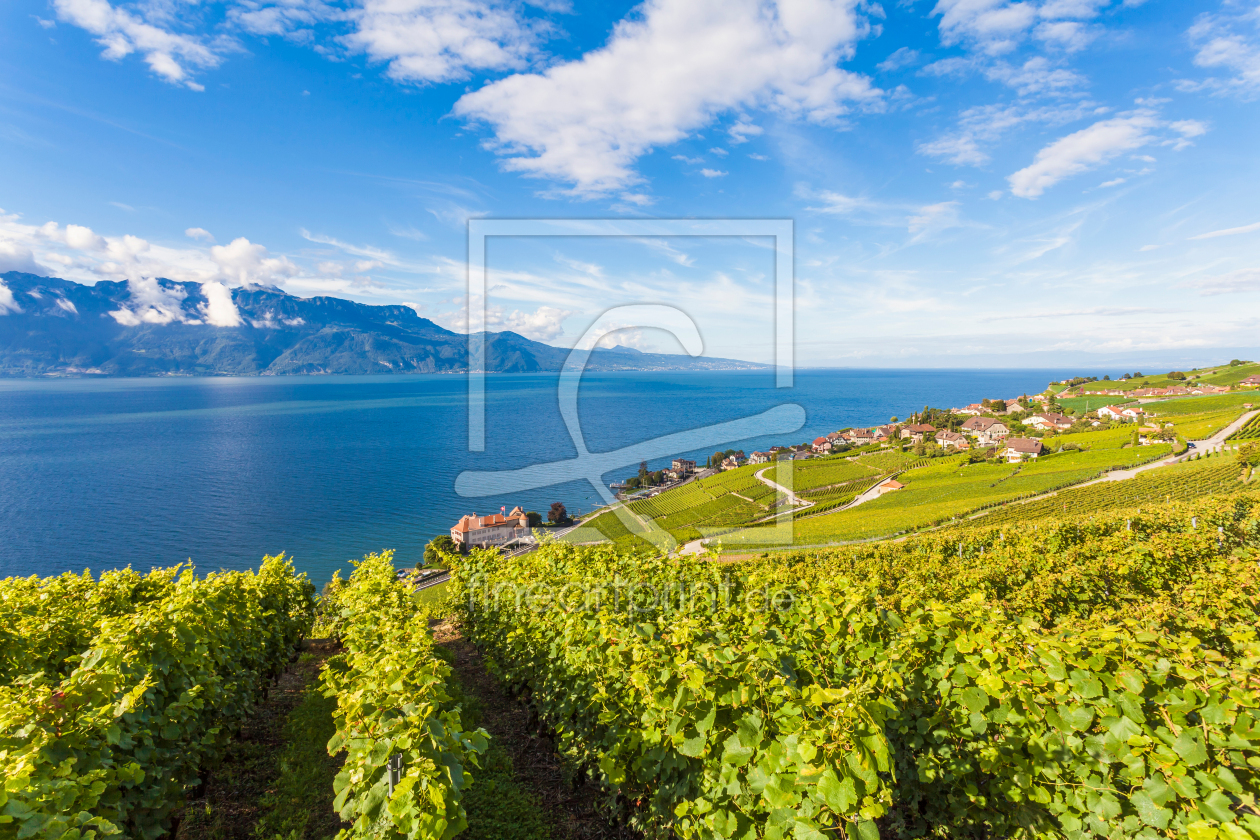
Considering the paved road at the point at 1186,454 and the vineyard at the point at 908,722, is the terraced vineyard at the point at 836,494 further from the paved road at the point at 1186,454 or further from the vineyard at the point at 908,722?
the vineyard at the point at 908,722

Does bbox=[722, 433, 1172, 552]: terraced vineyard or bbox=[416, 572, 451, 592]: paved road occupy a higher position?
bbox=[722, 433, 1172, 552]: terraced vineyard

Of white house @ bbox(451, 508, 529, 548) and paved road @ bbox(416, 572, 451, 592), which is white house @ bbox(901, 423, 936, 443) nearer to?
white house @ bbox(451, 508, 529, 548)

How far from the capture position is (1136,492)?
1491 inches

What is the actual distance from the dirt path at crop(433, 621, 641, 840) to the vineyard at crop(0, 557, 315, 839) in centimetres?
285

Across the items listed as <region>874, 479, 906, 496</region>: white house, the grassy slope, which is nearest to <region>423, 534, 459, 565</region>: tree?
<region>874, 479, 906, 496</region>: white house

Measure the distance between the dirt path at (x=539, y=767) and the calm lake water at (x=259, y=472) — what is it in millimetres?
41096

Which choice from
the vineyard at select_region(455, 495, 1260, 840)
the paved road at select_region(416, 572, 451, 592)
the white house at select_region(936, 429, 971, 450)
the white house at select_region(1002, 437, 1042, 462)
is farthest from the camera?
the white house at select_region(936, 429, 971, 450)

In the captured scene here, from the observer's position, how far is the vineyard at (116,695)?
307 cm

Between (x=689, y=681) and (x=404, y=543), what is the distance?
53.4m

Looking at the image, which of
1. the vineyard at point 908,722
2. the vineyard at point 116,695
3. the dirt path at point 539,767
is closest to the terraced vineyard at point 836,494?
the dirt path at point 539,767

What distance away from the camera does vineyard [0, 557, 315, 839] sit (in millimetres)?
3068

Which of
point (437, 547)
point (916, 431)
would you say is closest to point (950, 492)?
point (916, 431)

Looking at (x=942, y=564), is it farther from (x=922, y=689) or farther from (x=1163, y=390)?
(x=1163, y=390)

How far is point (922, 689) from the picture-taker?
4156 mm
